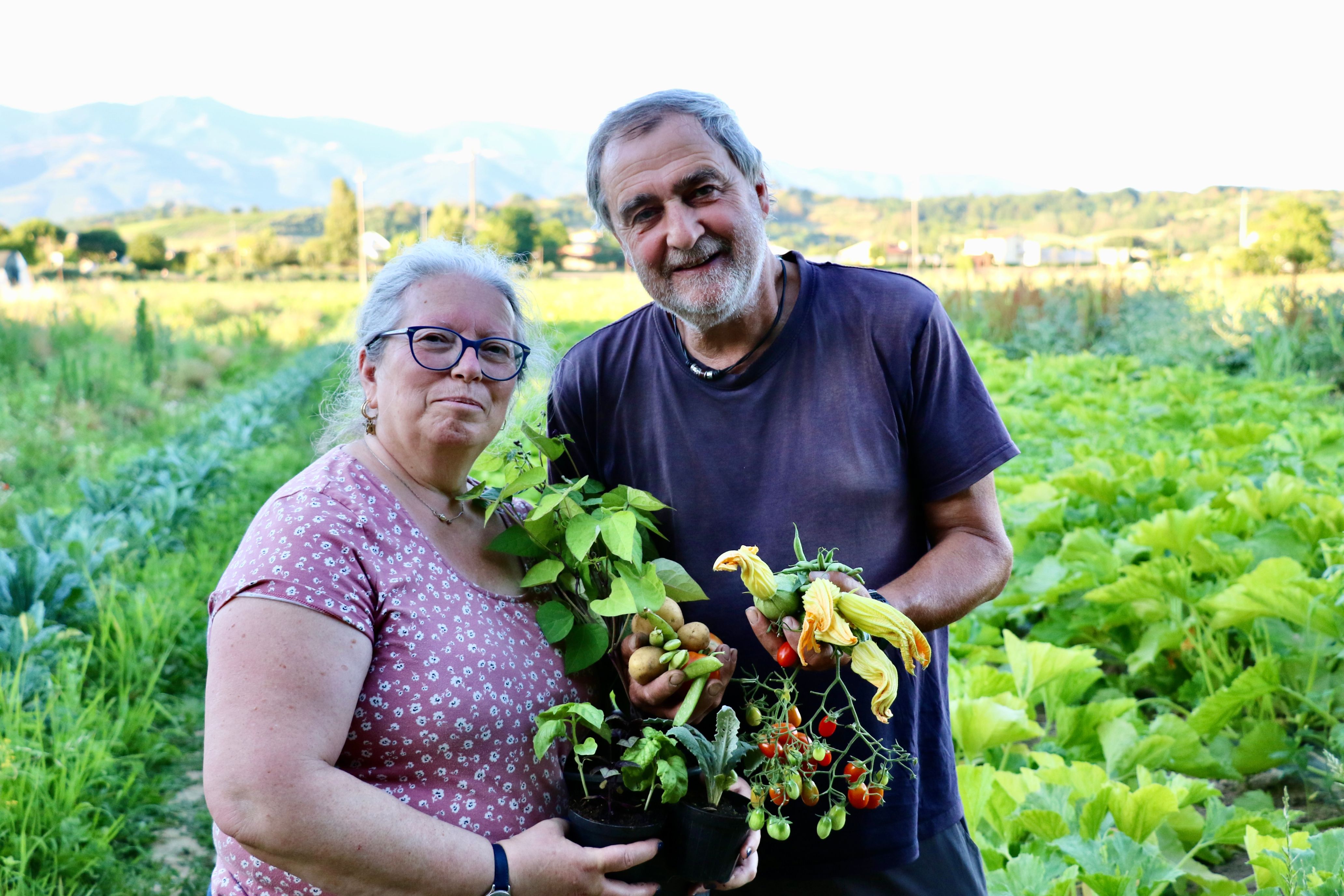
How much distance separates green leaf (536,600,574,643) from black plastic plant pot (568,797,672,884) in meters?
0.28

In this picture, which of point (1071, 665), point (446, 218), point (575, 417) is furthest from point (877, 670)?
point (446, 218)

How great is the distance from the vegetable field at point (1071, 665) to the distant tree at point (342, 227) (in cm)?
8315

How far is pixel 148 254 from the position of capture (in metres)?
76.6

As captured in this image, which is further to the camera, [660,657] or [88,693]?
[88,693]

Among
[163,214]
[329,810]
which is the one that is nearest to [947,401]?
[329,810]

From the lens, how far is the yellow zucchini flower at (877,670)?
4.85 ft

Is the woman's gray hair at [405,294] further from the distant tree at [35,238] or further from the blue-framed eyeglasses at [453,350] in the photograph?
the distant tree at [35,238]

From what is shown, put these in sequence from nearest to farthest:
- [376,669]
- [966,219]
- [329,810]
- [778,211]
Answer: [329,810] < [376,669] < [778,211] < [966,219]

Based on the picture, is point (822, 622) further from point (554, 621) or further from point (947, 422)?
point (947, 422)

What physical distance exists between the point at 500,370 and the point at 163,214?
19494 cm

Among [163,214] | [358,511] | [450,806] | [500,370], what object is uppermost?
[163,214]

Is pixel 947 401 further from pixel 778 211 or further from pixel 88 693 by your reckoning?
pixel 88 693

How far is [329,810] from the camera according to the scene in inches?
57.2

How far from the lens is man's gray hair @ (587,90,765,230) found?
2.11 m
